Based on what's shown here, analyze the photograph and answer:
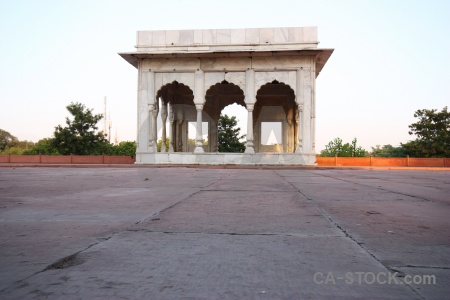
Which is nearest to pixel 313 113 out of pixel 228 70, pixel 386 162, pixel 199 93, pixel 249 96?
pixel 249 96

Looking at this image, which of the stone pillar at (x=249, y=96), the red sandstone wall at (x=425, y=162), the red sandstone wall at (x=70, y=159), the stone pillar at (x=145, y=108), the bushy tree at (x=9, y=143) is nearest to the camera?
the stone pillar at (x=249, y=96)

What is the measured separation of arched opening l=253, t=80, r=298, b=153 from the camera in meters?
25.4

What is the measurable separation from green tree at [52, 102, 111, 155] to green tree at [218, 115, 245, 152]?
1237cm

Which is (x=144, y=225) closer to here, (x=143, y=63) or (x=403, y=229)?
(x=403, y=229)

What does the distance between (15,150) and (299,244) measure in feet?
204

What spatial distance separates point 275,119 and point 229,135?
13572mm

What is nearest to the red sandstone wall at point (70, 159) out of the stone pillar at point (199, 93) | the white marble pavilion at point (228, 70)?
the white marble pavilion at point (228, 70)

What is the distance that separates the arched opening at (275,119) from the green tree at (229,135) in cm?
1130

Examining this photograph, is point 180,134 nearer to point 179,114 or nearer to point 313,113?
point 179,114

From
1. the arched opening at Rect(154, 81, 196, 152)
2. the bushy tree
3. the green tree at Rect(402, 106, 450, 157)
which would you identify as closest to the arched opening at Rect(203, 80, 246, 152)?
the arched opening at Rect(154, 81, 196, 152)

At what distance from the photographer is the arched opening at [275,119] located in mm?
25406

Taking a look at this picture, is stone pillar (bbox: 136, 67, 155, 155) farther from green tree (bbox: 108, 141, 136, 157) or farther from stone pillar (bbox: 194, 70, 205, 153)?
green tree (bbox: 108, 141, 136, 157)

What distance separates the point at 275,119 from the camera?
27.1m

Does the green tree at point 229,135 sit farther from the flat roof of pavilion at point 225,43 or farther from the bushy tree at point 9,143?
the bushy tree at point 9,143
